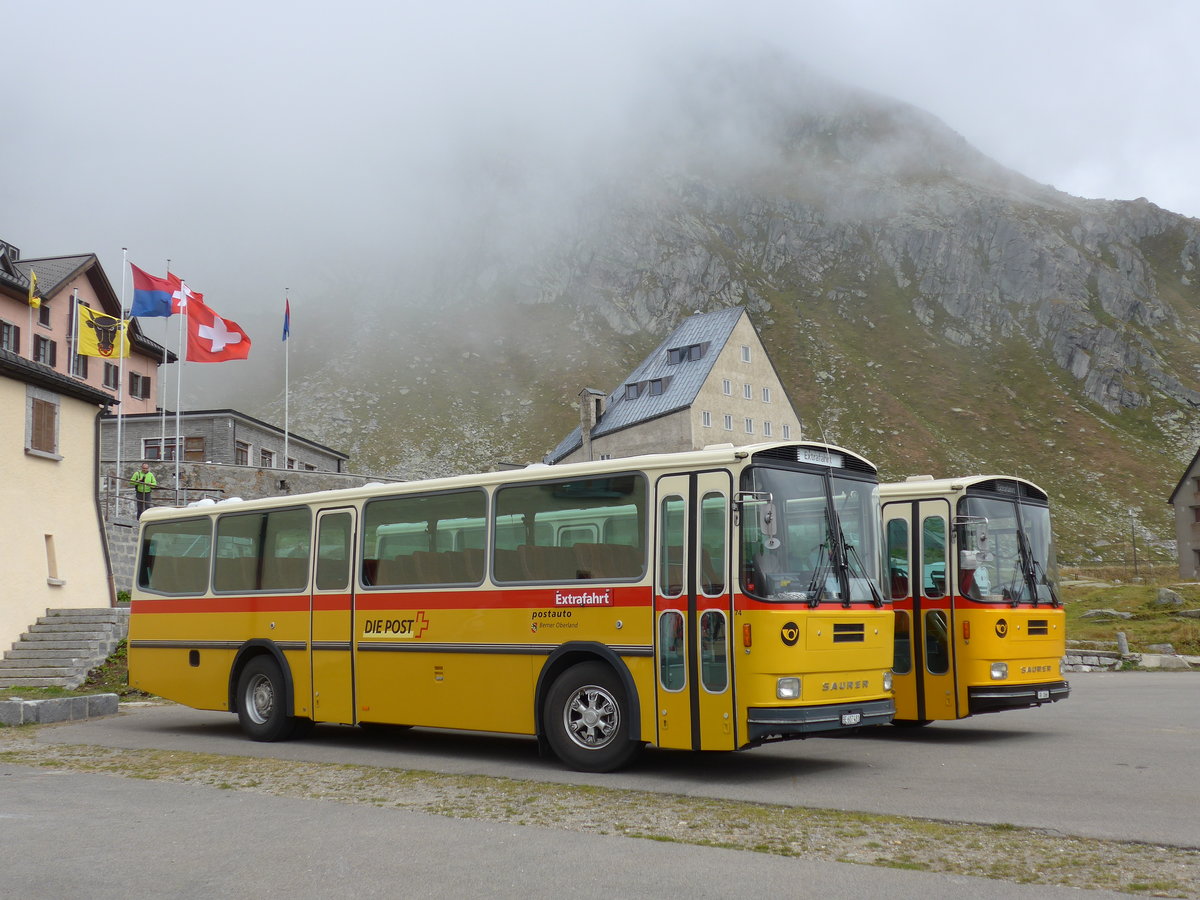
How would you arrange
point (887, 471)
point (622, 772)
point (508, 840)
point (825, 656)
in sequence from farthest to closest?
point (887, 471), point (622, 772), point (825, 656), point (508, 840)

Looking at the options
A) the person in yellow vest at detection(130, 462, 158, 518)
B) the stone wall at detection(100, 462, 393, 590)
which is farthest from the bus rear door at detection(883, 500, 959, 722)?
the person in yellow vest at detection(130, 462, 158, 518)

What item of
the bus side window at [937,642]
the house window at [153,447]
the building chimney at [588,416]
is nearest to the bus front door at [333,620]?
the bus side window at [937,642]

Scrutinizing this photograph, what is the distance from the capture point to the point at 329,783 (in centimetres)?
1043

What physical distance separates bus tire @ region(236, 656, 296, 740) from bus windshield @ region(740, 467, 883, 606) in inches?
279

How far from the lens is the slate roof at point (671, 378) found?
7512 centimetres

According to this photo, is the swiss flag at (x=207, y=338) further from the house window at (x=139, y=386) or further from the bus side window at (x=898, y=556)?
the bus side window at (x=898, y=556)

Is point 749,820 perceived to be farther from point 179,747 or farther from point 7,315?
point 7,315

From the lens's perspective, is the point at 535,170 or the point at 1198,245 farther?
the point at 535,170

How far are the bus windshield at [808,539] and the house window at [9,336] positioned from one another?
45.9m

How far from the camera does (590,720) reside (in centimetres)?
1109

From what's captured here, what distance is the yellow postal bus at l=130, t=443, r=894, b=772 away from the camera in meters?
10.2

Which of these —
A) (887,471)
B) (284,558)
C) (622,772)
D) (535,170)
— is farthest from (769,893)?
(535,170)

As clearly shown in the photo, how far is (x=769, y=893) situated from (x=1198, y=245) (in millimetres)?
181702

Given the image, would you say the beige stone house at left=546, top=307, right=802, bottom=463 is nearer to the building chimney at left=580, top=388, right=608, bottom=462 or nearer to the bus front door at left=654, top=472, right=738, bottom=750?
the building chimney at left=580, top=388, right=608, bottom=462
